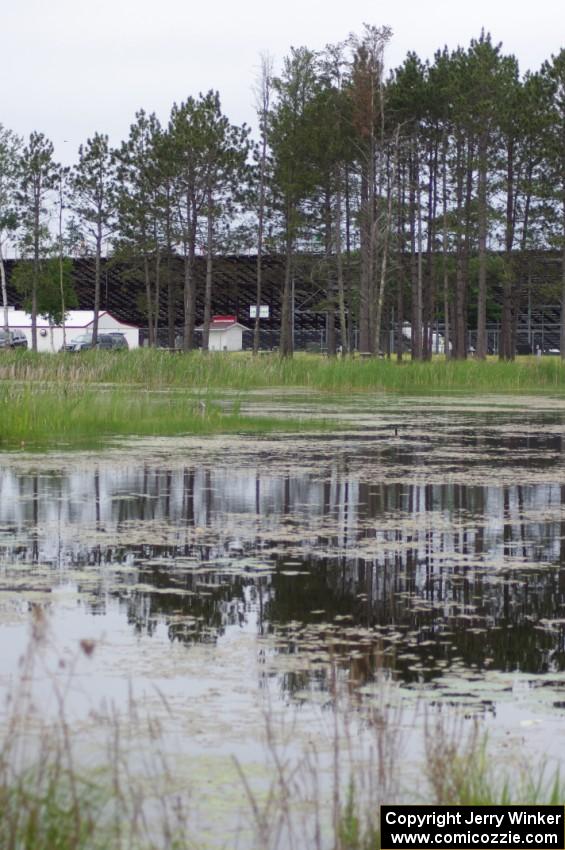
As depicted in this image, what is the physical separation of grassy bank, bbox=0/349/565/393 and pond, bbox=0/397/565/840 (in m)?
16.2

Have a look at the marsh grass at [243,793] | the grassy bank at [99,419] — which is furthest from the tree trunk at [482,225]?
the marsh grass at [243,793]

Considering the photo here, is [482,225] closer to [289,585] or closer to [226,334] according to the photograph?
[226,334]

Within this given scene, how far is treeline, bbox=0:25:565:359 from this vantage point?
192 ft

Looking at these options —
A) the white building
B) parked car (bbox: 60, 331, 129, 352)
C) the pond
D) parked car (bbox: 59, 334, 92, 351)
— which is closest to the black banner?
the pond

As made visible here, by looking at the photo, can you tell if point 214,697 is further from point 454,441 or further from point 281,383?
point 281,383

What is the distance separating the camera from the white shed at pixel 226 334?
10288 centimetres

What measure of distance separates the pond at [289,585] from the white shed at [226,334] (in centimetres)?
8572

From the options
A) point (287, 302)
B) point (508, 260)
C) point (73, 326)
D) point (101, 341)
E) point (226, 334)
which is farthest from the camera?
point (226, 334)

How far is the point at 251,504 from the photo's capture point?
12922 mm

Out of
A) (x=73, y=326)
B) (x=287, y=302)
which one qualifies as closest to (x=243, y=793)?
(x=287, y=302)

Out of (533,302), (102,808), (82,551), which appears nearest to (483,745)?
(102,808)

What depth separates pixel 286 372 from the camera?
1524 inches

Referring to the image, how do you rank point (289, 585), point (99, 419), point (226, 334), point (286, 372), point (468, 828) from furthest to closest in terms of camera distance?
1. point (226, 334)
2. point (286, 372)
3. point (99, 419)
4. point (289, 585)
5. point (468, 828)

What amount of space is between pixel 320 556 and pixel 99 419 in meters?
12.2
